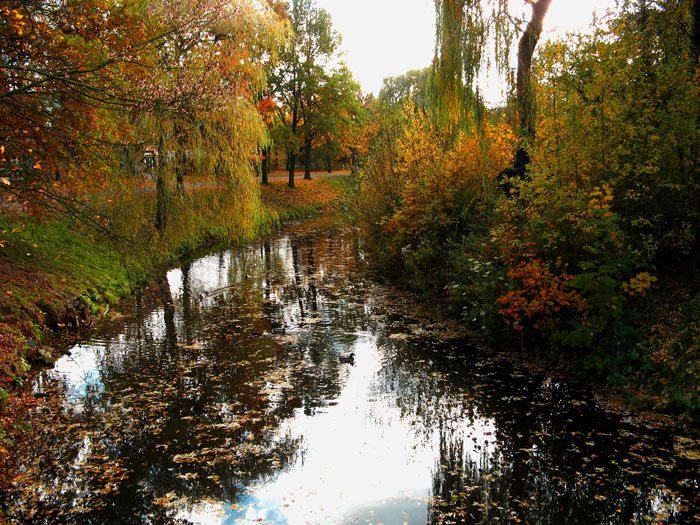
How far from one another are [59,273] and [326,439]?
810 cm

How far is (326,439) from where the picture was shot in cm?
610

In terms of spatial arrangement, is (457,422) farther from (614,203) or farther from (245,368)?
(614,203)

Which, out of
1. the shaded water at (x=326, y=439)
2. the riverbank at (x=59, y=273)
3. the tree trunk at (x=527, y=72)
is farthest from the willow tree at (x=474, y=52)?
the riverbank at (x=59, y=273)

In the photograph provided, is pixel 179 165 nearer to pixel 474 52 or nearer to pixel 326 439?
pixel 474 52

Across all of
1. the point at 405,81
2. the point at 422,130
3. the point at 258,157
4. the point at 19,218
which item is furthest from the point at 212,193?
the point at 405,81

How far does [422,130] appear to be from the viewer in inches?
521

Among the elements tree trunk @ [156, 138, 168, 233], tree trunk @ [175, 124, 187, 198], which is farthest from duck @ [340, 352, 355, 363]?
tree trunk @ [175, 124, 187, 198]

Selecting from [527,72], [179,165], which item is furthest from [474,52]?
[179,165]

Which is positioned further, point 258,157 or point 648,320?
point 258,157

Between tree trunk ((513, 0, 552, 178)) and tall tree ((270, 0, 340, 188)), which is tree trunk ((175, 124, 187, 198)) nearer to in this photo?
tree trunk ((513, 0, 552, 178))

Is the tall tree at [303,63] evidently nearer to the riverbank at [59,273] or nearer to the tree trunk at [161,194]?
the riverbank at [59,273]

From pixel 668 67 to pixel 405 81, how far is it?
52.1m

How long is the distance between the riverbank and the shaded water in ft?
1.68

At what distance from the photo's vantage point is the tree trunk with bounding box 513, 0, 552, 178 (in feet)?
32.5
